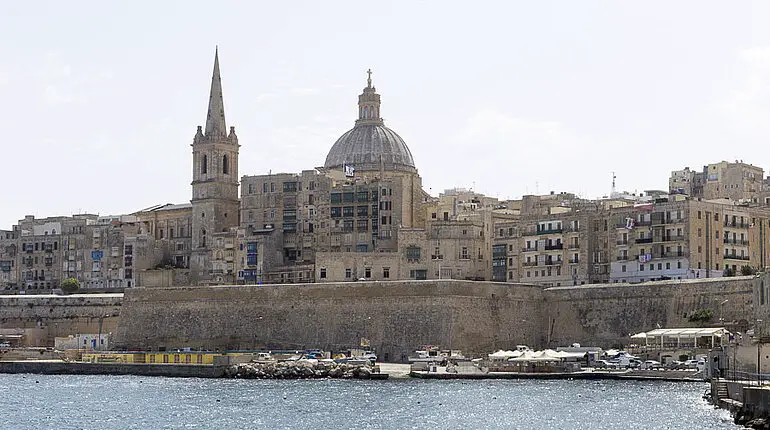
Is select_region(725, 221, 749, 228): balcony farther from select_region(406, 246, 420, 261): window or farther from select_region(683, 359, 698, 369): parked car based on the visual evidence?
select_region(683, 359, 698, 369): parked car

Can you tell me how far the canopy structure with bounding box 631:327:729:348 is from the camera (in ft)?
193

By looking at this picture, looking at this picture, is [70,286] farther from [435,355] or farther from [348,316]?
[435,355]

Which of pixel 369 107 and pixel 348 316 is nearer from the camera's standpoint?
pixel 348 316

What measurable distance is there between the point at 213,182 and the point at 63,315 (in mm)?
14261

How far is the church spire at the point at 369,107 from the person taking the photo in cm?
9675

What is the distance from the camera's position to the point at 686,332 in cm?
5991

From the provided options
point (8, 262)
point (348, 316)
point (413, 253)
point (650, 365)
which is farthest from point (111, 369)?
point (8, 262)

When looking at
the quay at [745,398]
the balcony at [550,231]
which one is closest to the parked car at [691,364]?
the quay at [745,398]

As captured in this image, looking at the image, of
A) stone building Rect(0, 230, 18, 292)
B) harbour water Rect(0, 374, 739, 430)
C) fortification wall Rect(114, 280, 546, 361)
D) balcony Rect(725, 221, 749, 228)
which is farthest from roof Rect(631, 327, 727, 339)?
stone building Rect(0, 230, 18, 292)

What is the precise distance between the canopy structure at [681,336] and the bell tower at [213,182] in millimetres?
34503

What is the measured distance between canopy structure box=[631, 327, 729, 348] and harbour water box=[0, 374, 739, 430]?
170 inches

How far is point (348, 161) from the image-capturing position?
309ft

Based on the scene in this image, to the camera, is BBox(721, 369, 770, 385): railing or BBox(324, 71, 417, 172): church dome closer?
BBox(721, 369, 770, 385): railing

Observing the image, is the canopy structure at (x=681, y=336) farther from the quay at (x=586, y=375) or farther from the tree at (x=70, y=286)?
the tree at (x=70, y=286)
